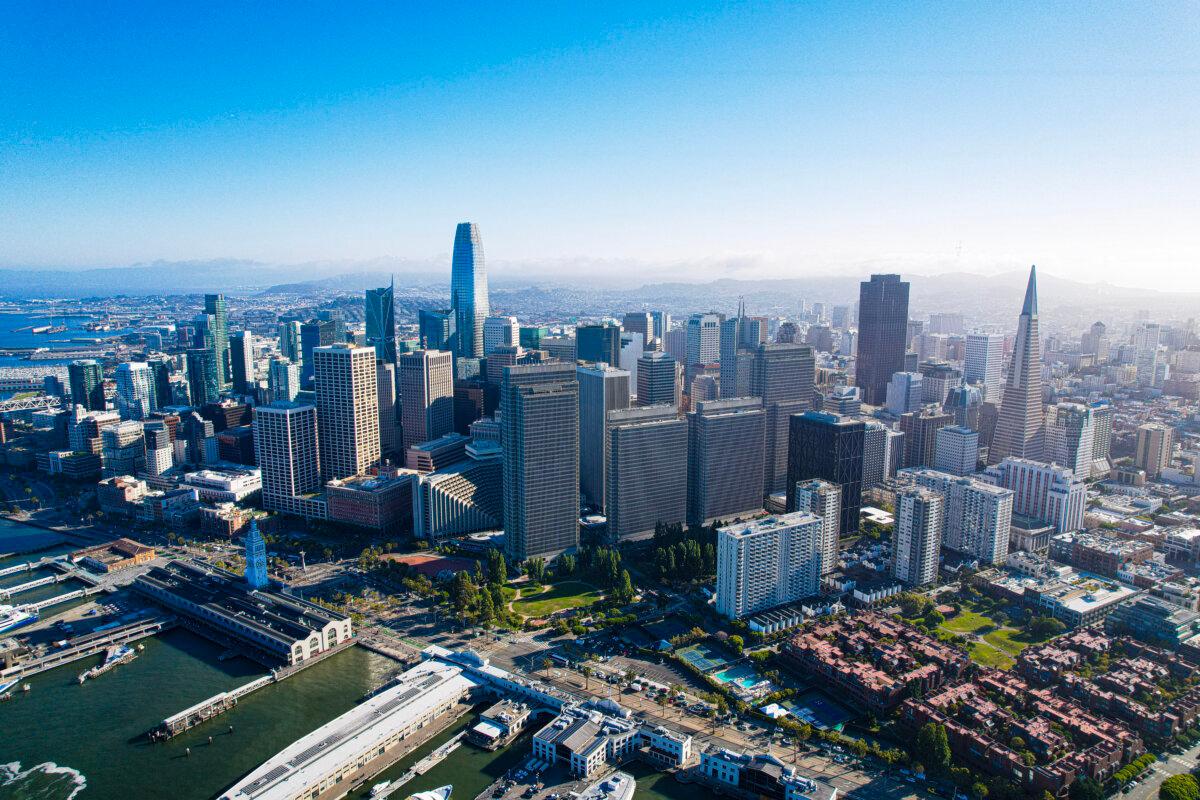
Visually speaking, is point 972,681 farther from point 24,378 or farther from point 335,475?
point 24,378

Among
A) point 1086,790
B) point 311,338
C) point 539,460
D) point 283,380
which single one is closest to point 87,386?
point 283,380

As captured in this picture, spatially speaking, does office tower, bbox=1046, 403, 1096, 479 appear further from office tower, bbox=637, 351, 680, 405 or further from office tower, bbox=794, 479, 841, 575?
office tower, bbox=637, 351, 680, 405

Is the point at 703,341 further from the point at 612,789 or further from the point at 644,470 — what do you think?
the point at 612,789

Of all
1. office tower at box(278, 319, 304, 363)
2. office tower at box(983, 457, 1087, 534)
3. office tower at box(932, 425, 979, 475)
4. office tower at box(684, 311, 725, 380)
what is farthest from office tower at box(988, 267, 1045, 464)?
office tower at box(278, 319, 304, 363)

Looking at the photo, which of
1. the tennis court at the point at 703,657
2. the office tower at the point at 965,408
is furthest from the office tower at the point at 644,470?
the office tower at the point at 965,408

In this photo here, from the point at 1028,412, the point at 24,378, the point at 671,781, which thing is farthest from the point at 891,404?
the point at 24,378

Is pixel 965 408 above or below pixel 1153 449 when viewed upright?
above
